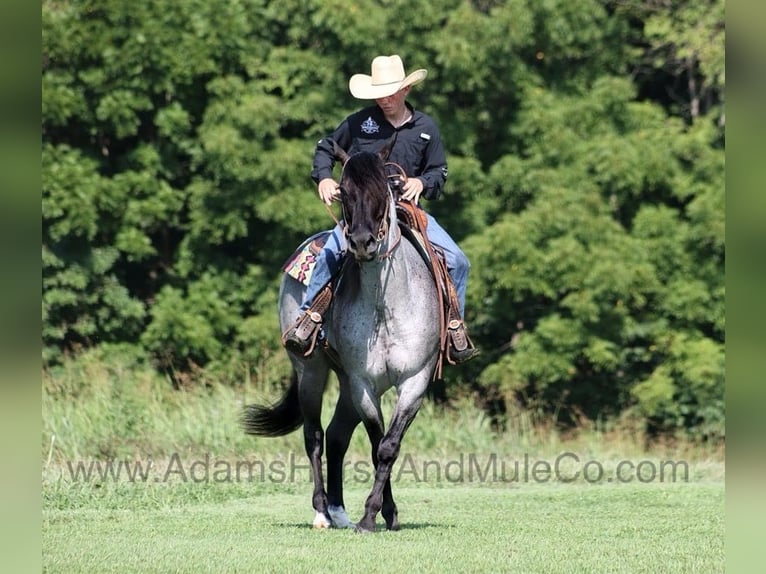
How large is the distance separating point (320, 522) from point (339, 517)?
0.21 meters

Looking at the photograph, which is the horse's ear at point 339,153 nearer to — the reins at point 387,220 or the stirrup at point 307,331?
the reins at point 387,220

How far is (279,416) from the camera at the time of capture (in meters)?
10.7

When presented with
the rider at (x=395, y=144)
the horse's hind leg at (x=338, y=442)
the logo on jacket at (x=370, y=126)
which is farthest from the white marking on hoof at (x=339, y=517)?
the logo on jacket at (x=370, y=126)

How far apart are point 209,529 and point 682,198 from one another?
15.3 metres

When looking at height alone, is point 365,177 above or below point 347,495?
above

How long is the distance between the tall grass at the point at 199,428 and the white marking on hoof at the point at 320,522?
4773 millimetres

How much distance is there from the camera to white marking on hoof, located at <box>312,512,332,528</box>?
9.05m

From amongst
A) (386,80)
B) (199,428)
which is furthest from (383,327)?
(199,428)

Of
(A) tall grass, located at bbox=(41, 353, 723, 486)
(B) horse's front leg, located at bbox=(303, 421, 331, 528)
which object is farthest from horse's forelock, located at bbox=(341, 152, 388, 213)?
(A) tall grass, located at bbox=(41, 353, 723, 486)

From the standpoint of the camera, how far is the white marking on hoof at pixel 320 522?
9.05 metres

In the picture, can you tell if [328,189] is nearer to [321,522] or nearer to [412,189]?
[412,189]

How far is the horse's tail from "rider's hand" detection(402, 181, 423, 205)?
2.39m
